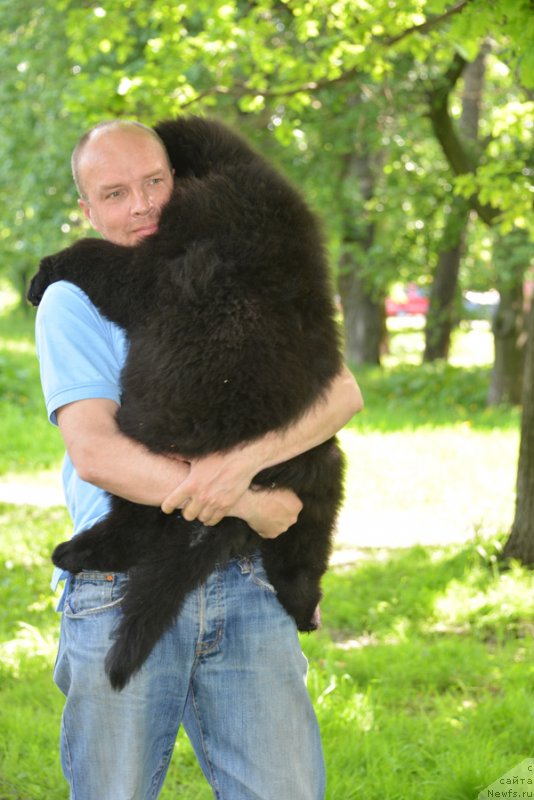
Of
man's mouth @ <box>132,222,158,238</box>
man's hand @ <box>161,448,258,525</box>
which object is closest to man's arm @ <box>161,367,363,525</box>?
man's hand @ <box>161,448,258,525</box>

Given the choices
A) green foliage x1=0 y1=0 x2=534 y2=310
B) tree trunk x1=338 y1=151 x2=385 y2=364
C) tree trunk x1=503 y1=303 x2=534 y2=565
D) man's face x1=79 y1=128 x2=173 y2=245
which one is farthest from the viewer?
tree trunk x1=338 y1=151 x2=385 y2=364

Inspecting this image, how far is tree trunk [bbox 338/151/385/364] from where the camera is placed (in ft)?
53.3

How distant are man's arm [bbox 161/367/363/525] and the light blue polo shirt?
0.90ft

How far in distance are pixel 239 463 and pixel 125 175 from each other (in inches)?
34.8

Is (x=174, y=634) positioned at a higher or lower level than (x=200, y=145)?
lower

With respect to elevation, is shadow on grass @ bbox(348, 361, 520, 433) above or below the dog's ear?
below

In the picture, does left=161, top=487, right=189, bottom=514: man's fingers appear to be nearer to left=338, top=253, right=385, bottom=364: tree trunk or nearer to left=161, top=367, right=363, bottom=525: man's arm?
left=161, top=367, right=363, bottom=525: man's arm

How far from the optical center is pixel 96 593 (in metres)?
2.32

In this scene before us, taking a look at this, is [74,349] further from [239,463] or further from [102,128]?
[102,128]

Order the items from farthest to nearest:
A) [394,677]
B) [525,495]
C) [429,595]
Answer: [525,495] → [429,595] → [394,677]

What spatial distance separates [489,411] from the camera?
43.5 ft

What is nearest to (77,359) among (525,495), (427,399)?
(525,495)

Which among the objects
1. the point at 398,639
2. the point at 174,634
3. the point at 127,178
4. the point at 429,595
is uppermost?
the point at 127,178

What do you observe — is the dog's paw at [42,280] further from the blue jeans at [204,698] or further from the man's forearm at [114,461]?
the blue jeans at [204,698]
